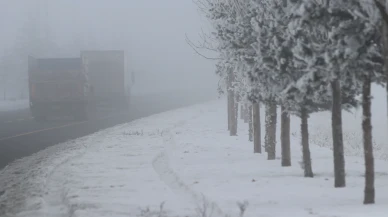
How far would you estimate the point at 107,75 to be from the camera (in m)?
35.0

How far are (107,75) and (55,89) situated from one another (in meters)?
8.21

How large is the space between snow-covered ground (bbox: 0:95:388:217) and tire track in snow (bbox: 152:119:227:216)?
0.06ft

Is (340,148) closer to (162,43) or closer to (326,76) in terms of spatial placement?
(326,76)

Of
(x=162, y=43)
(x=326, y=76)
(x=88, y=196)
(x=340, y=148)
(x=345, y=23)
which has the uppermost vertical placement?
(x=162, y=43)

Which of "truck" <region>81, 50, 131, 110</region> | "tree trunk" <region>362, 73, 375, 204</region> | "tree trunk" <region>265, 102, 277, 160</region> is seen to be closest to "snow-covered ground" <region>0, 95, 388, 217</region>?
"tree trunk" <region>362, 73, 375, 204</region>

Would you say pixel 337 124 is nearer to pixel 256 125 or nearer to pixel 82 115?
pixel 256 125

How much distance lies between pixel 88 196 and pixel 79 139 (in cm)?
1052

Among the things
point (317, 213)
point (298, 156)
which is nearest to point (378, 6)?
point (317, 213)

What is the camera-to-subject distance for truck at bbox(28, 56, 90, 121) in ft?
88.3

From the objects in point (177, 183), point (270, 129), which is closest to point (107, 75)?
point (270, 129)

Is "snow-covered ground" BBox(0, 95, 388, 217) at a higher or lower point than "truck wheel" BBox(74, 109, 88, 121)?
lower

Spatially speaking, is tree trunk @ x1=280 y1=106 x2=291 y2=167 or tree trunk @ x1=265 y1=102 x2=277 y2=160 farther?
tree trunk @ x1=265 y1=102 x2=277 y2=160

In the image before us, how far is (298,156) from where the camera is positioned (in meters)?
13.9

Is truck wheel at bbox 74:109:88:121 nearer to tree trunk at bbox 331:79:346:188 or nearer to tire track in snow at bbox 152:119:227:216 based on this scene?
tire track in snow at bbox 152:119:227:216
